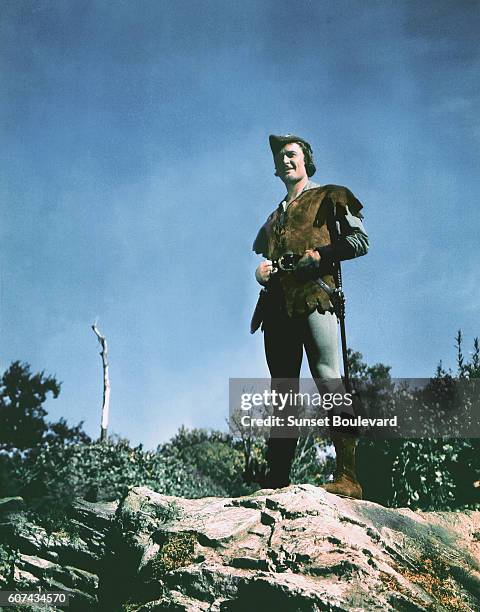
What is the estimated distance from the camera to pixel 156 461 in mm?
8961

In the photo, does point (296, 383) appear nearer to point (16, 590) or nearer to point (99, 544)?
point (99, 544)

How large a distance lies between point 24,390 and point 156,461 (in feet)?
27.2

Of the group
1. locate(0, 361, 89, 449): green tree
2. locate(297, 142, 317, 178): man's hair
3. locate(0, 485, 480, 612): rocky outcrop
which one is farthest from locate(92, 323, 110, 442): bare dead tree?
locate(297, 142, 317, 178): man's hair

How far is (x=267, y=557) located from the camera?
479cm

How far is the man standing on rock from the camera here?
19.9 ft

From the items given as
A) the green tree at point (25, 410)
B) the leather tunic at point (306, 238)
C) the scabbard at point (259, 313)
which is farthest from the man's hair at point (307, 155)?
the green tree at point (25, 410)

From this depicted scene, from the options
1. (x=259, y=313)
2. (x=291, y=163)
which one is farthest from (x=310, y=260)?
(x=291, y=163)

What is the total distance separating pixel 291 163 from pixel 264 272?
4.50 ft

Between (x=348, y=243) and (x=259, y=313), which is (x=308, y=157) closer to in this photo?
(x=348, y=243)

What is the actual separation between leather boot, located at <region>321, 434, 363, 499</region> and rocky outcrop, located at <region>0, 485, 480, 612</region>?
0.12m

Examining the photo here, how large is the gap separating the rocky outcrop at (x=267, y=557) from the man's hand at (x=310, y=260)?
217cm

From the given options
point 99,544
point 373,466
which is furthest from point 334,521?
point 373,466

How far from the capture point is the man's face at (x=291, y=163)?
268 inches

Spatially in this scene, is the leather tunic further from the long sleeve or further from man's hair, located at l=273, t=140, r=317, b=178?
man's hair, located at l=273, t=140, r=317, b=178
